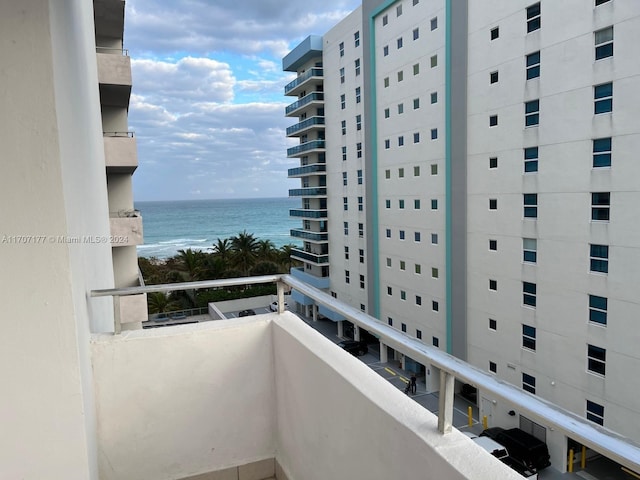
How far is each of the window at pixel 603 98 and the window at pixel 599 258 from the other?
313 centimetres

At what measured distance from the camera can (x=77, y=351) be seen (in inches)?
56.2

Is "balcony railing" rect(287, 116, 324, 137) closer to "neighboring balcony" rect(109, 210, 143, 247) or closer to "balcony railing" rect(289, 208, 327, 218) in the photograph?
"balcony railing" rect(289, 208, 327, 218)

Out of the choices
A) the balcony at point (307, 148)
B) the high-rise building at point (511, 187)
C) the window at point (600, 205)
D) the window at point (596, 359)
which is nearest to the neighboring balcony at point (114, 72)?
the high-rise building at point (511, 187)

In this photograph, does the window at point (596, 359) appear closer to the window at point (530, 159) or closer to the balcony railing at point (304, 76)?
the window at point (530, 159)

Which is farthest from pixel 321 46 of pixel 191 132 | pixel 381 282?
pixel 191 132

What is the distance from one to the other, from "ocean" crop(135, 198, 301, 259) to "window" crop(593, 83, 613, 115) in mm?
48719

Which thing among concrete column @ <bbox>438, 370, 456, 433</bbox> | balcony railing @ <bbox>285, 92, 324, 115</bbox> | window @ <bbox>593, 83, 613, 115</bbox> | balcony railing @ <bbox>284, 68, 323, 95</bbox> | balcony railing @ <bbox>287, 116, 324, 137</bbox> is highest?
balcony railing @ <bbox>284, 68, 323, 95</bbox>

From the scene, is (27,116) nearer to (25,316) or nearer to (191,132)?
(25,316)

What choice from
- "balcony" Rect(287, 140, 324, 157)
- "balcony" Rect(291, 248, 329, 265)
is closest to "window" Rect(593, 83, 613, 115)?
"balcony" Rect(287, 140, 324, 157)

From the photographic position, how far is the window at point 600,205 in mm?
10234

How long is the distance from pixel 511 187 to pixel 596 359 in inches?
192

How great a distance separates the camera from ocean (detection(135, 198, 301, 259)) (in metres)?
60.8

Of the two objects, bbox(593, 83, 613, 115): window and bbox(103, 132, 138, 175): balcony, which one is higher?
bbox(593, 83, 613, 115): window

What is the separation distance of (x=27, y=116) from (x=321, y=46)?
23.7m
